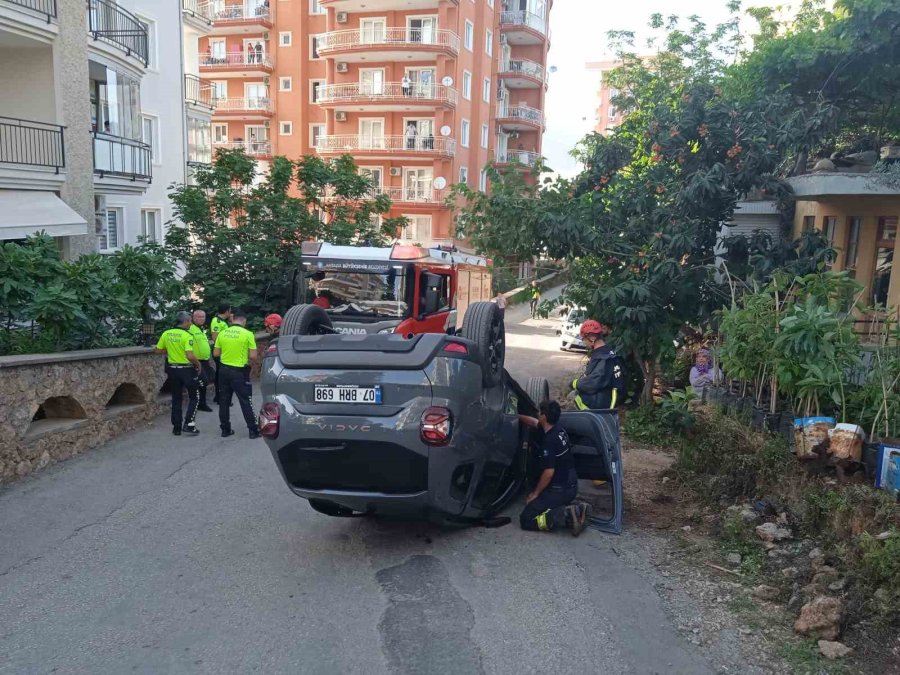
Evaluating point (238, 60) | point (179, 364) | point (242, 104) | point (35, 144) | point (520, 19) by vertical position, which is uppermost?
point (520, 19)

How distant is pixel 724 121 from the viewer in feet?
37.7

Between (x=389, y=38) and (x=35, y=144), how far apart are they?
26300 mm

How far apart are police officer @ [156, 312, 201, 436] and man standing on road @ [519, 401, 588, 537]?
230 inches

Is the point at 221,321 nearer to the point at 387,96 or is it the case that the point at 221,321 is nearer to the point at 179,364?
the point at 179,364

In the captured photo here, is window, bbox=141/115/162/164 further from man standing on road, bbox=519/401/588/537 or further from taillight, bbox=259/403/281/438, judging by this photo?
man standing on road, bbox=519/401/588/537

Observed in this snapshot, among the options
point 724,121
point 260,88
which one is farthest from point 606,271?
point 260,88

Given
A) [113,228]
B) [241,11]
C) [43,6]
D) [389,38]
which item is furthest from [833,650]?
[241,11]

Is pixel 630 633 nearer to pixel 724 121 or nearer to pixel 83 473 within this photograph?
pixel 83 473

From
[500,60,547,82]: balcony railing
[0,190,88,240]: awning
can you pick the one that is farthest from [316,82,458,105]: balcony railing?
[0,190,88,240]: awning

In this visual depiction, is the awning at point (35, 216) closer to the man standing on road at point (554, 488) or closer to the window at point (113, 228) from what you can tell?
the window at point (113, 228)

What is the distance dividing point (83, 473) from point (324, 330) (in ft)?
11.6

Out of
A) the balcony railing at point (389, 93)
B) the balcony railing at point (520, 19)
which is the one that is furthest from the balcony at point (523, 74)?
the balcony railing at point (389, 93)

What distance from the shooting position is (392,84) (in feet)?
129

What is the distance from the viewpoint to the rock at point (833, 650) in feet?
15.7
